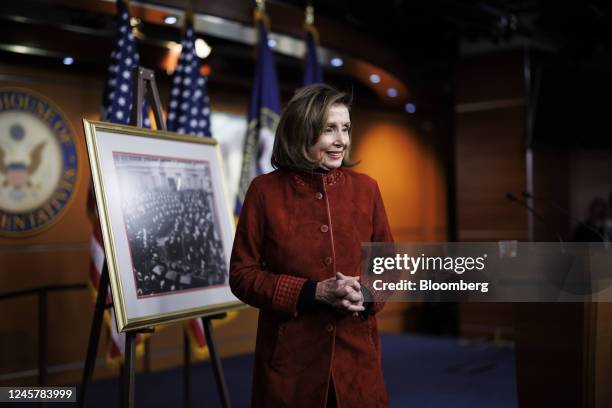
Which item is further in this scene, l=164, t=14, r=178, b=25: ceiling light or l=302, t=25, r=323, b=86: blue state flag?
l=302, t=25, r=323, b=86: blue state flag

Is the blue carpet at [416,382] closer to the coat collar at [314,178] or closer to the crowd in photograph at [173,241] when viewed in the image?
the crowd in photograph at [173,241]

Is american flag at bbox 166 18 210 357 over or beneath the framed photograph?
over

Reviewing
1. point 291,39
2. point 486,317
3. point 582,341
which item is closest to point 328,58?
point 291,39

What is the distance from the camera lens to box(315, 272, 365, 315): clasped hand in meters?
1.74

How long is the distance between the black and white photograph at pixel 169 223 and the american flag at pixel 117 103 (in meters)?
0.74

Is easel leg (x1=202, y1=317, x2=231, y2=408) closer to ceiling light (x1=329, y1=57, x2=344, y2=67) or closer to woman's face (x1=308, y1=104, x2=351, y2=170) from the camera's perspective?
woman's face (x1=308, y1=104, x2=351, y2=170)

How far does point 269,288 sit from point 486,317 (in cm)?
600

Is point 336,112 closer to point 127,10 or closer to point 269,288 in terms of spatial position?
point 269,288

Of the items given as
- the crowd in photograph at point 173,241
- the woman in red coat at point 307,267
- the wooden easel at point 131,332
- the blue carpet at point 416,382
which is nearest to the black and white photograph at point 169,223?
the crowd in photograph at point 173,241

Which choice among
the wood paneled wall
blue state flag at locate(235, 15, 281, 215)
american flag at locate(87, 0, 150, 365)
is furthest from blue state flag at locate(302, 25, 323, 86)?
the wood paneled wall

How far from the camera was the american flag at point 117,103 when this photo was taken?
3443mm

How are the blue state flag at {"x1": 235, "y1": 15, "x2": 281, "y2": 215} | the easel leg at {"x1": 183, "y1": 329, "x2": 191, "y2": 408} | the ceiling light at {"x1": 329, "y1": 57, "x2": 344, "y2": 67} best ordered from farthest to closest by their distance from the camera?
the ceiling light at {"x1": 329, "y1": 57, "x2": 344, "y2": 67} < the blue state flag at {"x1": 235, "y1": 15, "x2": 281, "y2": 215} < the easel leg at {"x1": 183, "y1": 329, "x2": 191, "y2": 408}

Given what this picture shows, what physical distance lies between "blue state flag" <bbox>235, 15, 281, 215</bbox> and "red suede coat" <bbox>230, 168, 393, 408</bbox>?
8.54 ft

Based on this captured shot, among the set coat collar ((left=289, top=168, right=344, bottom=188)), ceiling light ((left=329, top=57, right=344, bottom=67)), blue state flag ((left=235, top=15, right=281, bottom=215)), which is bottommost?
coat collar ((left=289, top=168, right=344, bottom=188))
